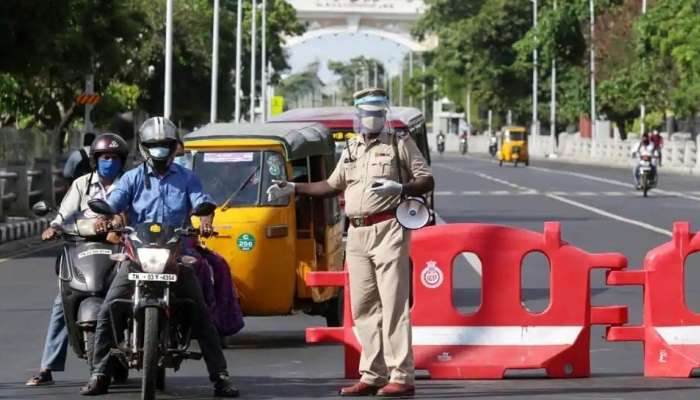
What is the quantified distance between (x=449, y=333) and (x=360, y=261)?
1.51 m

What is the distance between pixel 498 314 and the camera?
12.0 m

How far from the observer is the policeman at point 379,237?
34.7 feet

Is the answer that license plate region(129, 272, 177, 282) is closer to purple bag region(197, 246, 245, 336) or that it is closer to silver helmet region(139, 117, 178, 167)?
silver helmet region(139, 117, 178, 167)

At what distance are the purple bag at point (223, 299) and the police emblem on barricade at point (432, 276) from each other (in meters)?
1.33

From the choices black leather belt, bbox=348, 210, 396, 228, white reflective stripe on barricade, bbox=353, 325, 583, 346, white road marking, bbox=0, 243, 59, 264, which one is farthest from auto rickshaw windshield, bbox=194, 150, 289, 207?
white road marking, bbox=0, 243, 59, 264

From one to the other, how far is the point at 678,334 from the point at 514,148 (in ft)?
226

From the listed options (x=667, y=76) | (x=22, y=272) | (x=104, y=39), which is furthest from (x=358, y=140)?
(x=667, y=76)

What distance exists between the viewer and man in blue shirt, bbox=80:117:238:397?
34.7ft

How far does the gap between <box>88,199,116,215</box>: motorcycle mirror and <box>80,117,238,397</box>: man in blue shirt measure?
4.9 inches

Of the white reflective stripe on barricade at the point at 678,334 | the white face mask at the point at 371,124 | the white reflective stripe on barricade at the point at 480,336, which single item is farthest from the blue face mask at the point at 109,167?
the white reflective stripe on barricade at the point at 678,334

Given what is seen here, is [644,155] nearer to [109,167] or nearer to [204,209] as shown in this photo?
[109,167]

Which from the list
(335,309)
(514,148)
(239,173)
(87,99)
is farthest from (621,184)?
(239,173)

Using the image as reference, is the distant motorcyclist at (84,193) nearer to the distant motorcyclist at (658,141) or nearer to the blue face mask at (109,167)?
the blue face mask at (109,167)

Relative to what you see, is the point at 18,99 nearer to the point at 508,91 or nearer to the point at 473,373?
the point at 473,373
